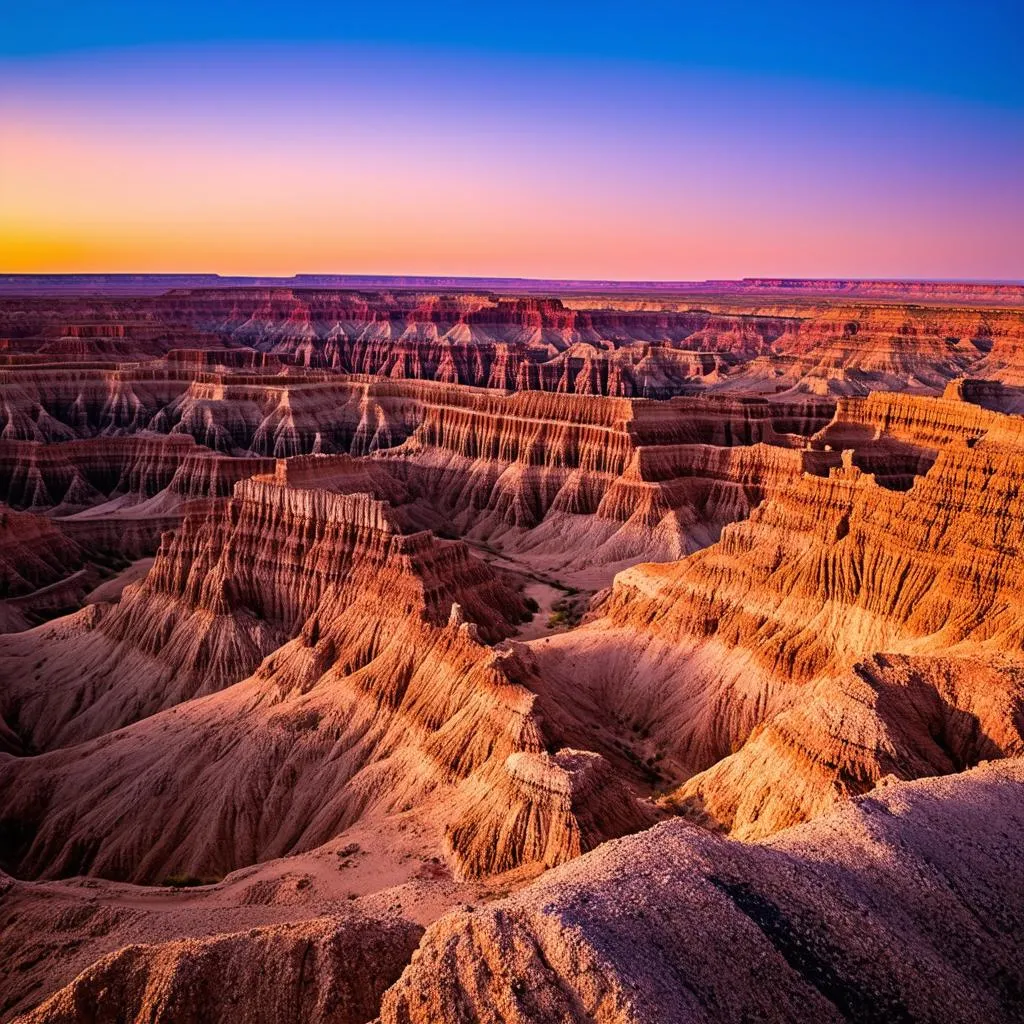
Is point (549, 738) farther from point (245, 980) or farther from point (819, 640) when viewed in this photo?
point (819, 640)

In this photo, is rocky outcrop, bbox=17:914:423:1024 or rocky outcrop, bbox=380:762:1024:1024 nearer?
rocky outcrop, bbox=380:762:1024:1024

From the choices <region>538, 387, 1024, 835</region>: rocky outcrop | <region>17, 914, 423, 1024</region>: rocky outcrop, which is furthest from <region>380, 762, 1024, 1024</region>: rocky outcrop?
<region>538, 387, 1024, 835</region>: rocky outcrop

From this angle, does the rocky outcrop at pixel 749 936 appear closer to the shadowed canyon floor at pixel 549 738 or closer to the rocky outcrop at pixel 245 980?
the shadowed canyon floor at pixel 549 738

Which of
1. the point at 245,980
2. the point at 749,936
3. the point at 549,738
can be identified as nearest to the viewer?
the point at 749,936

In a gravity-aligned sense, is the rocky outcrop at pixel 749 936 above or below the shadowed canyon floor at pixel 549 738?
above

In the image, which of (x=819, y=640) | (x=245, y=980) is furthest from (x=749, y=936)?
(x=819, y=640)

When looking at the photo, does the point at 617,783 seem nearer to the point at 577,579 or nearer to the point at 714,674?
the point at 714,674

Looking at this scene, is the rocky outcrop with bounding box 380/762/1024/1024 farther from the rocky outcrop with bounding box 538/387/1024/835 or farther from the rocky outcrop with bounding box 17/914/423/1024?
the rocky outcrop with bounding box 538/387/1024/835

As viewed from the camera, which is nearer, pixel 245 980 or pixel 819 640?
pixel 245 980

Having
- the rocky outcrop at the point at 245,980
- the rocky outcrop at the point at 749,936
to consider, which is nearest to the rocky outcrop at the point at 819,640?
the rocky outcrop at the point at 749,936
